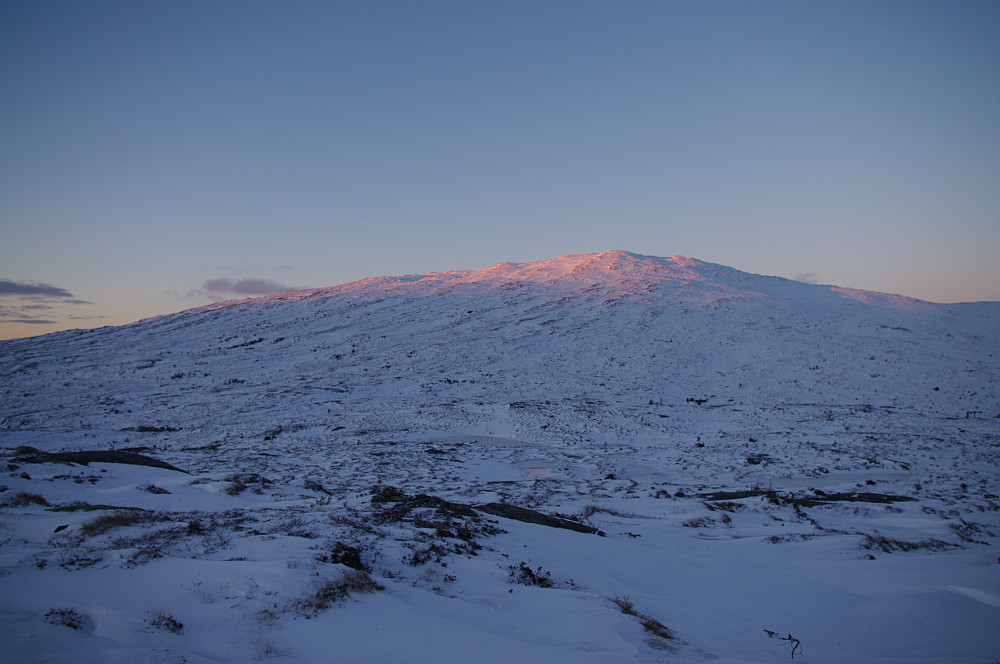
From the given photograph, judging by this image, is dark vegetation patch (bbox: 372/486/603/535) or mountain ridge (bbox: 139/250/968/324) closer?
dark vegetation patch (bbox: 372/486/603/535)

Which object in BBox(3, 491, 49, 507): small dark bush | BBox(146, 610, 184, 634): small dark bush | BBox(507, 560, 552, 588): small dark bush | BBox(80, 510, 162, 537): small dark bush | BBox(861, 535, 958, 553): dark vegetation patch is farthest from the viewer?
BBox(861, 535, 958, 553): dark vegetation patch

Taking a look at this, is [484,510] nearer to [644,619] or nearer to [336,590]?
[644,619]

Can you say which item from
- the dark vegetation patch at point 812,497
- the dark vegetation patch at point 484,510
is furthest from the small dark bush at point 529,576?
the dark vegetation patch at point 812,497

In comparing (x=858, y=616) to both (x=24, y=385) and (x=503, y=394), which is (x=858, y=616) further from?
(x=24, y=385)

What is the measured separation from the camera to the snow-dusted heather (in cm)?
544

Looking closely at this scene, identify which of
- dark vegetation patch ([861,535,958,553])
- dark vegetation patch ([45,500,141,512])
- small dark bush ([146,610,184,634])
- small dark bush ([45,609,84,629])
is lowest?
dark vegetation patch ([45,500,141,512])

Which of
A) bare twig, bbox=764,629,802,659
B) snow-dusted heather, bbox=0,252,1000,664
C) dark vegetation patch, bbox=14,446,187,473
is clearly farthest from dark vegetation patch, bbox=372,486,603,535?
dark vegetation patch, bbox=14,446,187,473

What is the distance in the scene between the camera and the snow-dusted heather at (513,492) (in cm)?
544

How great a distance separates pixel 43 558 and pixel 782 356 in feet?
144

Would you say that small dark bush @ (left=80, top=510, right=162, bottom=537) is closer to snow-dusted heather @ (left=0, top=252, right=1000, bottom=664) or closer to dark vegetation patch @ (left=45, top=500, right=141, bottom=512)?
snow-dusted heather @ (left=0, top=252, right=1000, bottom=664)

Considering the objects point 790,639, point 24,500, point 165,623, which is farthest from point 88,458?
point 790,639

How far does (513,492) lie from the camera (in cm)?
1523

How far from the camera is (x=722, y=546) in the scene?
1012cm

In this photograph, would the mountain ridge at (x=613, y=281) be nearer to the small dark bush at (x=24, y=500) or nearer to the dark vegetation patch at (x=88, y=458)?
the dark vegetation patch at (x=88, y=458)
